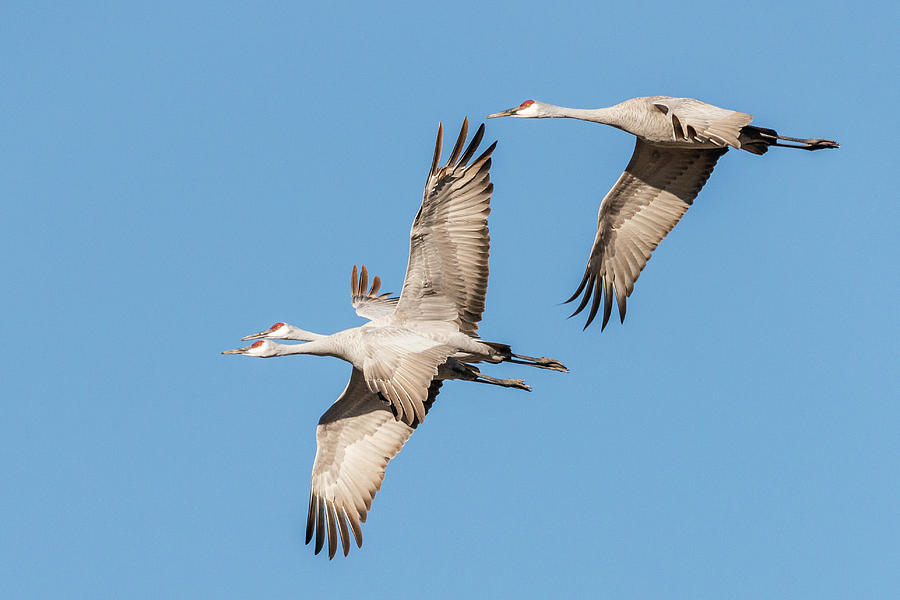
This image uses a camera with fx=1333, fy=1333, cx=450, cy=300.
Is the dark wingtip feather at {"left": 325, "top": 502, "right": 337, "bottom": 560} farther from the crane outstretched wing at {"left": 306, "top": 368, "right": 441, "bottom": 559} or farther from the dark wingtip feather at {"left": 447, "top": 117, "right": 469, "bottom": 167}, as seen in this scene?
the dark wingtip feather at {"left": 447, "top": 117, "right": 469, "bottom": 167}

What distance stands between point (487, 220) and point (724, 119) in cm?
299

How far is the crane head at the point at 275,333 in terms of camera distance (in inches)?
609

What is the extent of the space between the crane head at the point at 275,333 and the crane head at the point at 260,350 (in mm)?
98

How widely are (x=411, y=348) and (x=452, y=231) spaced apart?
4.20 feet

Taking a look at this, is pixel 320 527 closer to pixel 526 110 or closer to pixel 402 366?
pixel 402 366

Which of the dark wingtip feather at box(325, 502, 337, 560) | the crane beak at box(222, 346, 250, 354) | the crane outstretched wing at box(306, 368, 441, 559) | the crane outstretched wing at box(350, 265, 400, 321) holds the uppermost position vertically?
the crane outstretched wing at box(350, 265, 400, 321)

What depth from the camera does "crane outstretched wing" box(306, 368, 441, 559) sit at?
15.6 metres

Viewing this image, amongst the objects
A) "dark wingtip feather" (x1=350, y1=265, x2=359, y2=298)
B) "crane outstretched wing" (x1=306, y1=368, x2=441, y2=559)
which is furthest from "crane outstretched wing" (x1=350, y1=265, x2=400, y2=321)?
"crane outstretched wing" (x1=306, y1=368, x2=441, y2=559)

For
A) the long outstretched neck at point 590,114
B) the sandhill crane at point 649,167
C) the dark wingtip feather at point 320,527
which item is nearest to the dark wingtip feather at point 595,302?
the sandhill crane at point 649,167

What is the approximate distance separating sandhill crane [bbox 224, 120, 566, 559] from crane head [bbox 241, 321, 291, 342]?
0.02 m

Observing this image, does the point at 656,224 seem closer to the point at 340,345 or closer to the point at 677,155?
the point at 677,155

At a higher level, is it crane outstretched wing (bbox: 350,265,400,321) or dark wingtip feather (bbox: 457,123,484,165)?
dark wingtip feather (bbox: 457,123,484,165)

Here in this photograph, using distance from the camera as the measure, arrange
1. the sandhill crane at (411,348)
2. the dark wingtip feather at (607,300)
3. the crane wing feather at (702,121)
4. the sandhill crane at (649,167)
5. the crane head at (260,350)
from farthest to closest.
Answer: the dark wingtip feather at (607,300)
the crane head at (260,350)
the sandhill crane at (649,167)
the crane wing feather at (702,121)
the sandhill crane at (411,348)

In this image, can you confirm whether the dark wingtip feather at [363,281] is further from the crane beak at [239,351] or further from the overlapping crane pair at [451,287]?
the crane beak at [239,351]
